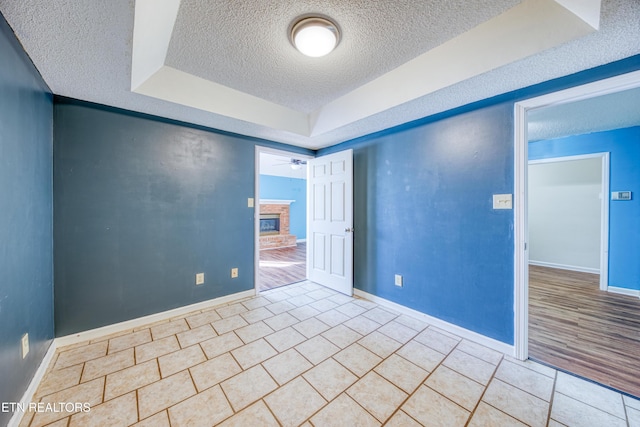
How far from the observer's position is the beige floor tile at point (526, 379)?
1527 mm

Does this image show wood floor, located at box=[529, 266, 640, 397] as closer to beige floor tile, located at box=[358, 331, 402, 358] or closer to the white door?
beige floor tile, located at box=[358, 331, 402, 358]

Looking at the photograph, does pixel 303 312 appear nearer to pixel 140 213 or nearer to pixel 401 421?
pixel 401 421

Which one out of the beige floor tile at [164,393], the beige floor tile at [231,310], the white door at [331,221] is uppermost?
the white door at [331,221]

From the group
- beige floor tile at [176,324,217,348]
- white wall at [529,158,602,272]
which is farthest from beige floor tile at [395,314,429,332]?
white wall at [529,158,602,272]

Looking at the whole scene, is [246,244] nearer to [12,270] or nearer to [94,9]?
[12,270]

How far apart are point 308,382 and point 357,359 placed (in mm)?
451

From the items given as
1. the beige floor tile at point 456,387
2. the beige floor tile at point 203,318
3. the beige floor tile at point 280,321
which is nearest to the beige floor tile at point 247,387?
the beige floor tile at point 280,321

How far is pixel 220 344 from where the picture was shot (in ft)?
6.70

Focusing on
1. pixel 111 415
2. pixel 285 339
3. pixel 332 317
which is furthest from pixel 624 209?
pixel 111 415

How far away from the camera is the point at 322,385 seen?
1572 millimetres

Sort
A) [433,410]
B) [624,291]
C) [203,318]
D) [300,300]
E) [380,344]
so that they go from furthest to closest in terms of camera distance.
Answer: [624,291] < [300,300] < [203,318] < [380,344] < [433,410]

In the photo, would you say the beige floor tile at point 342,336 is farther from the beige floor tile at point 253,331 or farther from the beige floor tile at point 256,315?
the beige floor tile at point 256,315

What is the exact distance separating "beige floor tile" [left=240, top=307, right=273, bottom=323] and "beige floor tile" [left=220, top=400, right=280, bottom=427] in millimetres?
1126

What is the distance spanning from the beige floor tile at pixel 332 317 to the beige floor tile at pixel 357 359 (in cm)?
44
